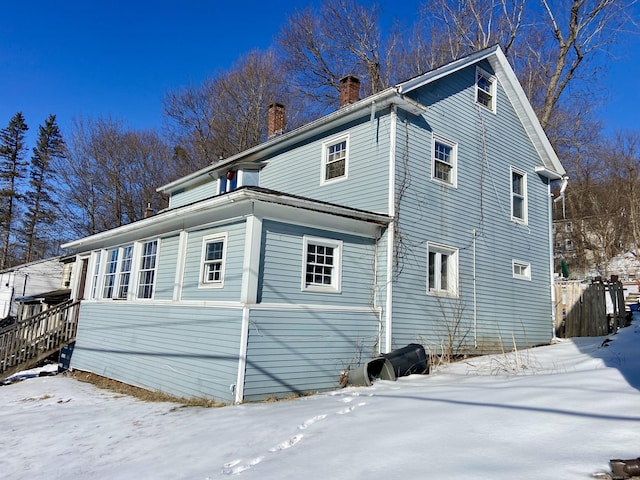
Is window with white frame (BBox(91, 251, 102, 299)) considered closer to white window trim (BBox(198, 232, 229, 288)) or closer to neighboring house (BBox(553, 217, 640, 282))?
white window trim (BBox(198, 232, 229, 288))

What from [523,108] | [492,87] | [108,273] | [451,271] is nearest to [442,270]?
[451,271]

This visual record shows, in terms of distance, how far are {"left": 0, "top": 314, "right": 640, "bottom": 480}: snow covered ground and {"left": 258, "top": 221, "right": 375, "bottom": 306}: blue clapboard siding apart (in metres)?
2.01

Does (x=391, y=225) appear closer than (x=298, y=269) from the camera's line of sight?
No

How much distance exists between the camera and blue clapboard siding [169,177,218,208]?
18.0 m

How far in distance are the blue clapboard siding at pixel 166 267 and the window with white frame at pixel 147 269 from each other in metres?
0.29

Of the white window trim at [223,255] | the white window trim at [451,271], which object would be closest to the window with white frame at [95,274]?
the white window trim at [223,255]

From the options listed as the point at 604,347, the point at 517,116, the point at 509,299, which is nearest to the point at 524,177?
the point at 517,116

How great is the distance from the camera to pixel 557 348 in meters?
12.3

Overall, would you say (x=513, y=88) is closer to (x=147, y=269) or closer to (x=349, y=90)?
(x=349, y=90)

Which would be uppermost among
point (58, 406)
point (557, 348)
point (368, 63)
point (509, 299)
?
point (368, 63)

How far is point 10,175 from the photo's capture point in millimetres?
38719

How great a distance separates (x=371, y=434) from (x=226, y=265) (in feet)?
17.2

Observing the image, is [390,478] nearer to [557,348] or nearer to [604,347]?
[604,347]

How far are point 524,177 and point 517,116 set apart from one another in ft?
6.84
